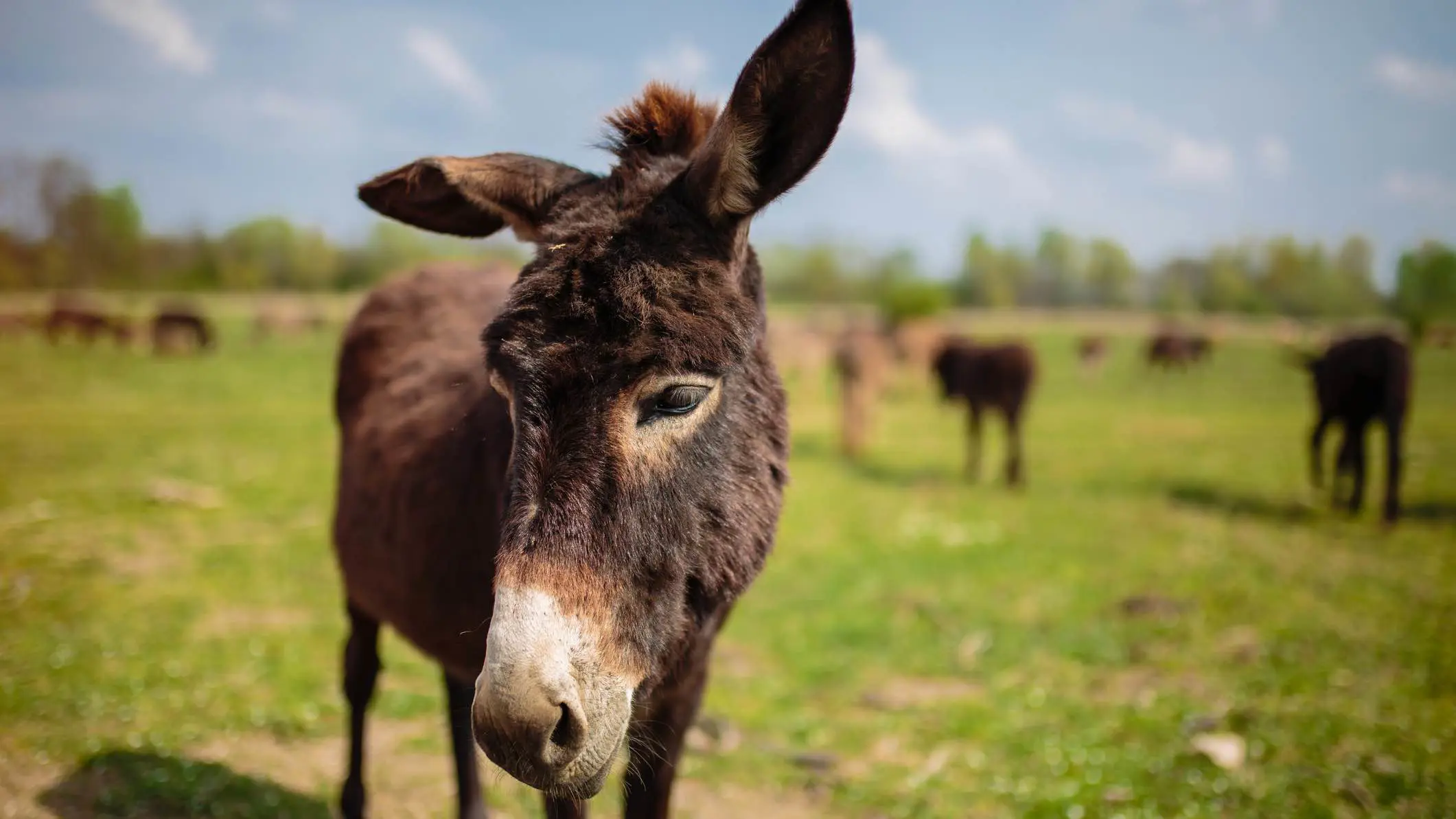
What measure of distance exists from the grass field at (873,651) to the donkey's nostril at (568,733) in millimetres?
455

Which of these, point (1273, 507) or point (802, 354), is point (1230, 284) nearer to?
point (802, 354)

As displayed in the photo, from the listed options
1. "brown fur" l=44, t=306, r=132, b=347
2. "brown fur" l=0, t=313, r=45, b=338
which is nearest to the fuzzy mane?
"brown fur" l=0, t=313, r=45, b=338

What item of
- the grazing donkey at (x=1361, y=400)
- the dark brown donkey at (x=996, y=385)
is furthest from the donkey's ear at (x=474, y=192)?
the dark brown donkey at (x=996, y=385)

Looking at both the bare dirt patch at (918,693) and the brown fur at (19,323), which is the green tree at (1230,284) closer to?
the bare dirt patch at (918,693)

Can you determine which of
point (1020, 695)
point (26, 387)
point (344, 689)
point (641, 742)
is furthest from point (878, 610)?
point (26, 387)

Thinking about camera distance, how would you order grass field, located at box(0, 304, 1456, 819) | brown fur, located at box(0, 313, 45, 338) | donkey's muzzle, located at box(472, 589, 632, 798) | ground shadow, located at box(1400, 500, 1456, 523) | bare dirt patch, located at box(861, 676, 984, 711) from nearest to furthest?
donkey's muzzle, located at box(472, 589, 632, 798), grass field, located at box(0, 304, 1456, 819), bare dirt patch, located at box(861, 676, 984, 711), ground shadow, located at box(1400, 500, 1456, 523), brown fur, located at box(0, 313, 45, 338)

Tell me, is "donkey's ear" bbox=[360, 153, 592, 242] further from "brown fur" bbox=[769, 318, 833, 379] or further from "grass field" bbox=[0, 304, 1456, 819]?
"brown fur" bbox=[769, 318, 833, 379]

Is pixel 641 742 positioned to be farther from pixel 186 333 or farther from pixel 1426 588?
pixel 186 333

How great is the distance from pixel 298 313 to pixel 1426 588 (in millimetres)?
42148

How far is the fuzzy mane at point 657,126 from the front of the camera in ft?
8.95

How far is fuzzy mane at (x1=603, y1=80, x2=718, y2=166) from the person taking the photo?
273cm

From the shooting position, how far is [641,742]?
264 cm

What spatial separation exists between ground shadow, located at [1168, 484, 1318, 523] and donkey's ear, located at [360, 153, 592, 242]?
14.5 metres

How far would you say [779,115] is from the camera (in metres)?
2.25
